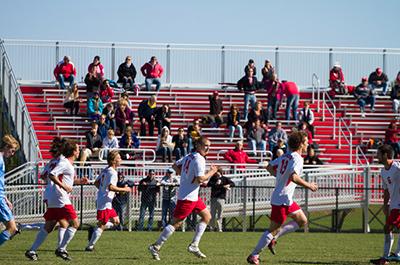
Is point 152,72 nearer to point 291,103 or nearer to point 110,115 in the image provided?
point 110,115

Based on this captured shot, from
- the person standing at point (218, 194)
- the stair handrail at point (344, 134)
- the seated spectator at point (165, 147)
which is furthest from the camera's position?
the stair handrail at point (344, 134)

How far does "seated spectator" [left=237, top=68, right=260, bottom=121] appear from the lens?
116ft

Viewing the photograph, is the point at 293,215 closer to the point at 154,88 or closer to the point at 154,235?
the point at 154,235

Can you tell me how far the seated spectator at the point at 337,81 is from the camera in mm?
38281

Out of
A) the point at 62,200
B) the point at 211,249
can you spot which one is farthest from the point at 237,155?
the point at 62,200

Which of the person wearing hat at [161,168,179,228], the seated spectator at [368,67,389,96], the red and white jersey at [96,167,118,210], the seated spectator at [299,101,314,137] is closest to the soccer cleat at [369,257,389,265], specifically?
the red and white jersey at [96,167,118,210]

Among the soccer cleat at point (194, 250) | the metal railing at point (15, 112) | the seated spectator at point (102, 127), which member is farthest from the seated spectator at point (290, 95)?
the soccer cleat at point (194, 250)

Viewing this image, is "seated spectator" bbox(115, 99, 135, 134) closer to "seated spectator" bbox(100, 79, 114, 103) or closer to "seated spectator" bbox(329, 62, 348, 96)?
"seated spectator" bbox(100, 79, 114, 103)

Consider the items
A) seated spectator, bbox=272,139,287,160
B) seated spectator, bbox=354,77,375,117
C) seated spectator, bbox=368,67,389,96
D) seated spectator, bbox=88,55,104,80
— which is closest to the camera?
seated spectator, bbox=272,139,287,160

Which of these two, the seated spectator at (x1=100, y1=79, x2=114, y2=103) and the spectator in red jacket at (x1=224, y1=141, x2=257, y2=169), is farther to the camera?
the seated spectator at (x1=100, y1=79, x2=114, y2=103)

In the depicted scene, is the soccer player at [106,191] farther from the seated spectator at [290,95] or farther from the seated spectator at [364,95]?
the seated spectator at [364,95]

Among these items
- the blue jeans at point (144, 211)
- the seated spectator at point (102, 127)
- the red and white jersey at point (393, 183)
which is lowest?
the blue jeans at point (144, 211)

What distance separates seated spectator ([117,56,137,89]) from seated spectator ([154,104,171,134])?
3.11 metres

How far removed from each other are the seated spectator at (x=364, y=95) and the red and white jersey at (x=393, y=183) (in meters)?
21.2
